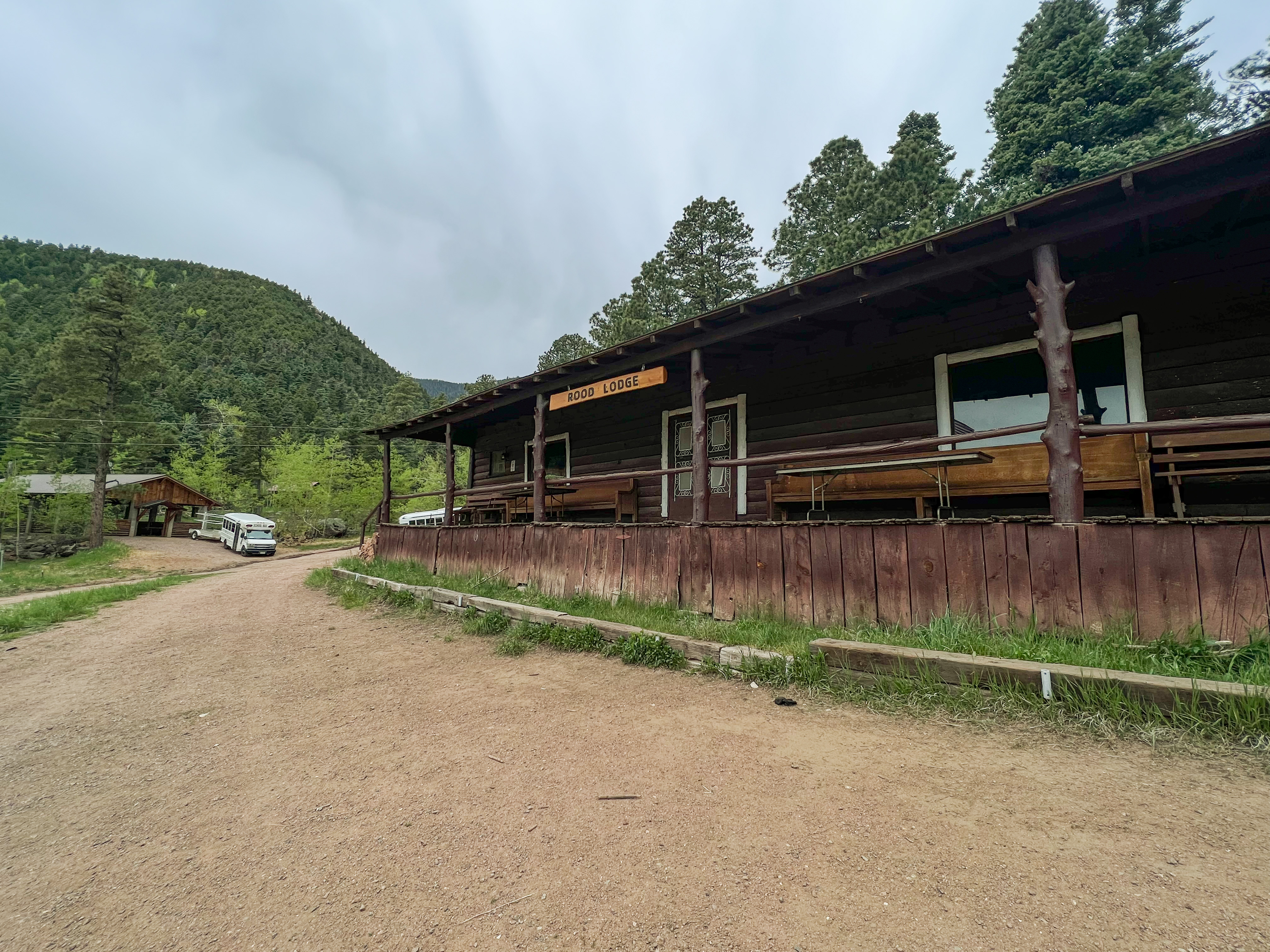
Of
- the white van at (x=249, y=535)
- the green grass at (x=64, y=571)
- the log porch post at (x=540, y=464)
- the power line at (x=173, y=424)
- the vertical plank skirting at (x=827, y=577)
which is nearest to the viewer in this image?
the vertical plank skirting at (x=827, y=577)

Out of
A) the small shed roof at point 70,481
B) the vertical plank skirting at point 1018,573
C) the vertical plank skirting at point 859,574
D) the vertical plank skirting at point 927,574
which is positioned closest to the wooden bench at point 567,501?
the vertical plank skirting at point 859,574

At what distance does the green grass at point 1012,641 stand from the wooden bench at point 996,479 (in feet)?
4.79

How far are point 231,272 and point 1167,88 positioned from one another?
530ft

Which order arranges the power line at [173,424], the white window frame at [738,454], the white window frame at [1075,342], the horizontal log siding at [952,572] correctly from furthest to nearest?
1. the power line at [173,424]
2. the white window frame at [738,454]
3. the white window frame at [1075,342]
4. the horizontal log siding at [952,572]

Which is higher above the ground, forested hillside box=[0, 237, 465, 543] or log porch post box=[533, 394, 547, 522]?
forested hillside box=[0, 237, 465, 543]

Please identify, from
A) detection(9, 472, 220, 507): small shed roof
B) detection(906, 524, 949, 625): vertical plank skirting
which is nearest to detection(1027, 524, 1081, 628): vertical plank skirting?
detection(906, 524, 949, 625): vertical plank skirting

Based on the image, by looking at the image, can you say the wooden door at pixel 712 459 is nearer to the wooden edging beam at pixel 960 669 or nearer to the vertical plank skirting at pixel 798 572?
the vertical plank skirting at pixel 798 572

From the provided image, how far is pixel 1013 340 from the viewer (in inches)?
242

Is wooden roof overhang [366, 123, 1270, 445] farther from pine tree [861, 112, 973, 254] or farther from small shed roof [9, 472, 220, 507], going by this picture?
small shed roof [9, 472, 220, 507]

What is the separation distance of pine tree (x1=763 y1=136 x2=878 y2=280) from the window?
62.5ft

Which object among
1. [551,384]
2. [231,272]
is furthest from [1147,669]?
[231,272]

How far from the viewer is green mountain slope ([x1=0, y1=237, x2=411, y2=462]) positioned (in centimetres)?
6253

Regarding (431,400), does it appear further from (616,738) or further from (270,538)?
(616,738)

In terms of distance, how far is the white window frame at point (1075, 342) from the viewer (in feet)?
17.4
